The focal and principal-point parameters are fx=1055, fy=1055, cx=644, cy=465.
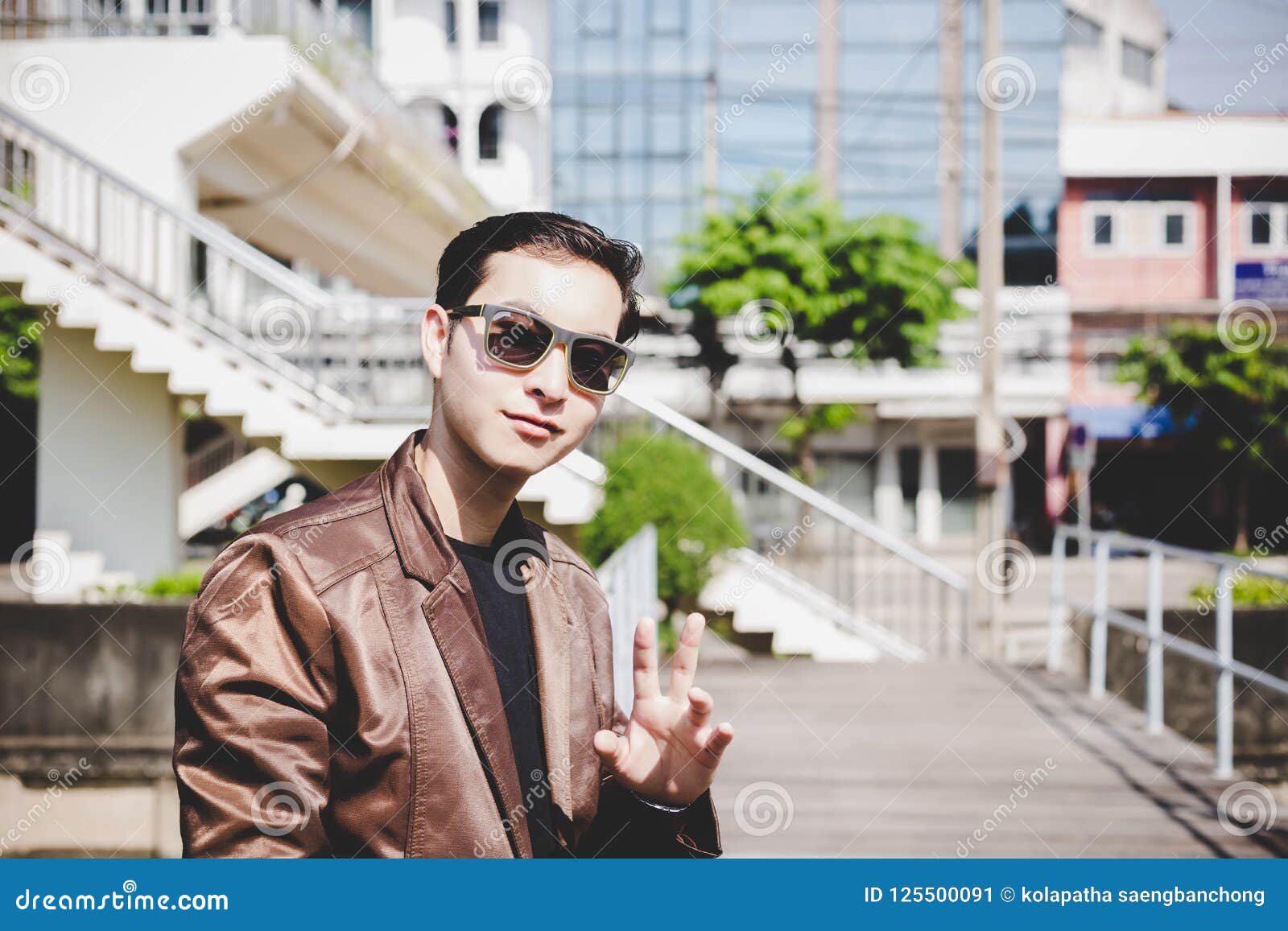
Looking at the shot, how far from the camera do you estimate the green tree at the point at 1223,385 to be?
20.9 metres

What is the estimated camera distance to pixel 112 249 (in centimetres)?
749

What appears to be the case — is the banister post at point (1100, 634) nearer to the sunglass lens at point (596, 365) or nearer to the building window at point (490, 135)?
the sunglass lens at point (596, 365)

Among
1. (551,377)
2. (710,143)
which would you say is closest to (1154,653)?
(551,377)

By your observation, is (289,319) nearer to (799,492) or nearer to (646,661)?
(799,492)

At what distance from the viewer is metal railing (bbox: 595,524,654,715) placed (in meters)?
3.52

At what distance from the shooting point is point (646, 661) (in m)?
1.37

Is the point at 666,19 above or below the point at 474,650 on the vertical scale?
above

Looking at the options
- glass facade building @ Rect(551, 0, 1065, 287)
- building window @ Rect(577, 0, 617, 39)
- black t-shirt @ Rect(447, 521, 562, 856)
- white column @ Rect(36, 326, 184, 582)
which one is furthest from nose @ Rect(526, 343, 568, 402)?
building window @ Rect(577, 0, 617, 39)

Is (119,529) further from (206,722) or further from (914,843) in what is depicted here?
(206,722)

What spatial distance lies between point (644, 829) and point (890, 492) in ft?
85.0

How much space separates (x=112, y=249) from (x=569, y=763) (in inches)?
289

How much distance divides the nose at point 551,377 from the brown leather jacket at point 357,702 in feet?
0.65

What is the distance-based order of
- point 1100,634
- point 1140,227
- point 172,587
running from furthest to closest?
point 1140,227
point 172,587
point 1100,634

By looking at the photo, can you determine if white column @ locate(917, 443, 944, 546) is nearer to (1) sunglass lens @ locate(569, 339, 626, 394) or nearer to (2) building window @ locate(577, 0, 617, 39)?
(2) building window @ locate(577, 0, 617, 39)
